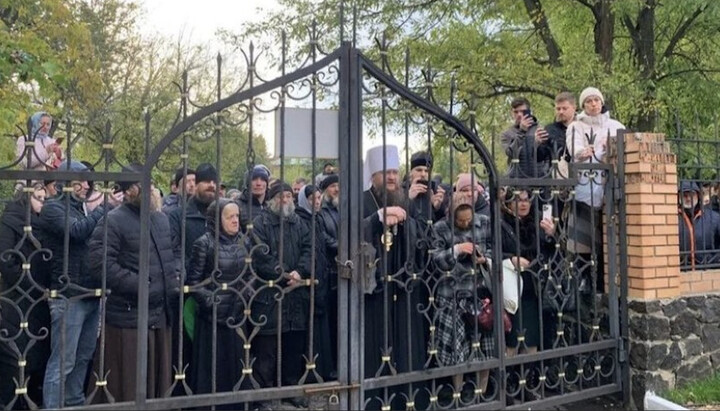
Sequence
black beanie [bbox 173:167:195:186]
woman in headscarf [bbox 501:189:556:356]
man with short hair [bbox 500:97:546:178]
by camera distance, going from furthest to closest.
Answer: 1. woman in headscarf [bbox 501:189:556:356]
2. man with short hair [bbox 500:97:546:178]
3. black beanie [bbox 173:167:195:186]

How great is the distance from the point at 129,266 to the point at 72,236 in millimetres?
443

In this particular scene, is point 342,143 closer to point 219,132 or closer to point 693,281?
point 219,132

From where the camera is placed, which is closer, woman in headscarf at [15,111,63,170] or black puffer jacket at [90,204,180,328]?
woman in headscarf at [15,111,63,170]

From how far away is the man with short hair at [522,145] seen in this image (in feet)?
14.9

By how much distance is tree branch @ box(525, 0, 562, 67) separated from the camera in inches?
421

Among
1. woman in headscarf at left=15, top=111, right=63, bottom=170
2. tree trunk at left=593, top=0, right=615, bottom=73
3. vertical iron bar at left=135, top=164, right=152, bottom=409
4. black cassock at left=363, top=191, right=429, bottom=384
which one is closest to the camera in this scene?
woman in headscarf at left=15, top=111, right=63, bottom=170

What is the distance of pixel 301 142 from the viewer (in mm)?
3945

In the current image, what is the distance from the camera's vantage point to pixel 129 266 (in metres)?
4.03

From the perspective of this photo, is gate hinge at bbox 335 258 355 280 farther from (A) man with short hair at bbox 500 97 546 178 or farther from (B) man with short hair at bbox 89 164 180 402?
(A) man with short hair at bbox 500 97 546 178

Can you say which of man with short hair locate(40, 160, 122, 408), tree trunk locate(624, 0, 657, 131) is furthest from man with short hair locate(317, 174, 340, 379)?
tree trunk locate(624, 0, 657, 131)

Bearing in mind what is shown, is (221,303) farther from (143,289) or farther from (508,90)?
(508,90)

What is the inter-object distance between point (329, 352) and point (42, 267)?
209 centimetres

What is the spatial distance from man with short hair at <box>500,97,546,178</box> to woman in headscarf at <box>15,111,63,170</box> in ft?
9.97

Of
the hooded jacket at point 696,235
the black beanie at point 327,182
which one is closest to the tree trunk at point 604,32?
the hooded jacket at point 696,235
